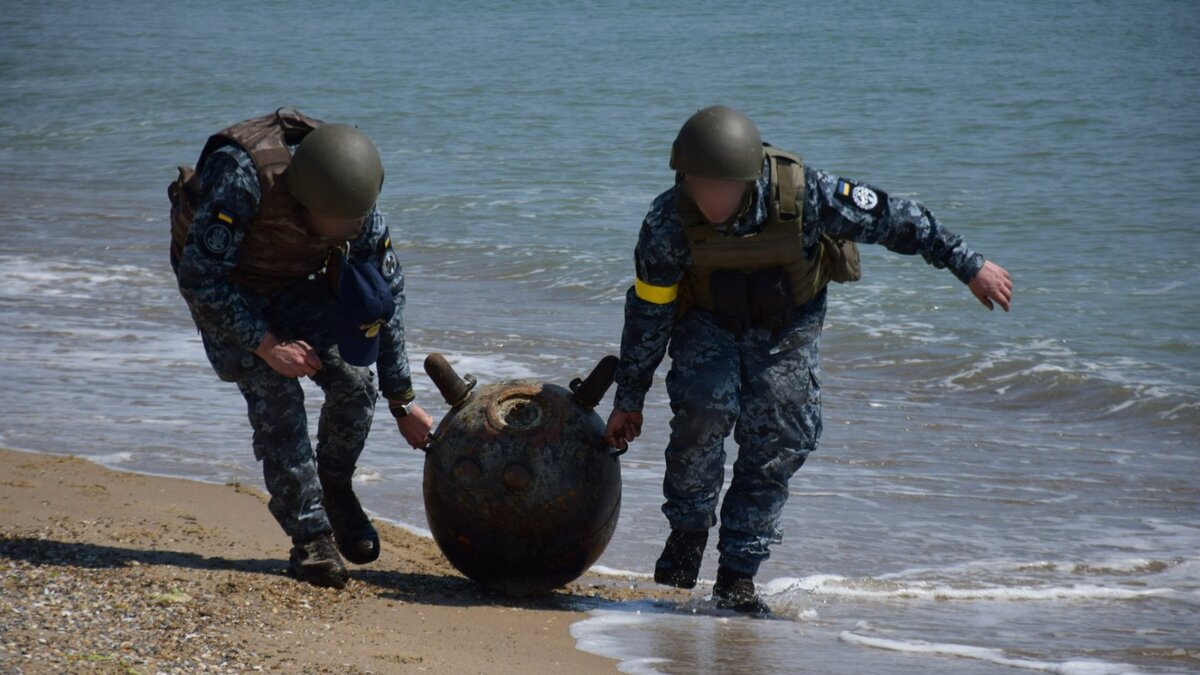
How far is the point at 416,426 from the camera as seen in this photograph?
587 centimetres

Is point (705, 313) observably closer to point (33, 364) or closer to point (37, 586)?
point (37, 586)

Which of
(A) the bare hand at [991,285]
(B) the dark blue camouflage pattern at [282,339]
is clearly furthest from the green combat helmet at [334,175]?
(A) the bare hand at [991,285]

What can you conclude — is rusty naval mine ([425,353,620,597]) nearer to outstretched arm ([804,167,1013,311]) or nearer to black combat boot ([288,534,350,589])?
black combat boot ([288,534,350,589])

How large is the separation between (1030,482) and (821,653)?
3.17 metres

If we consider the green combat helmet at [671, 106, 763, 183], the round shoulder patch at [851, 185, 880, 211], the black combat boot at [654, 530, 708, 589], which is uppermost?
the green combat helmet at [671, 106, 763, 183]

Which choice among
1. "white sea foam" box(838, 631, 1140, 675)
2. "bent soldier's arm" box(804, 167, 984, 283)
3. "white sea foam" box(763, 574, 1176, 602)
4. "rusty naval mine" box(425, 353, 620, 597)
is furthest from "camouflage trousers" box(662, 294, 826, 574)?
"white sea foam" box(838, 631, 1140, 675)

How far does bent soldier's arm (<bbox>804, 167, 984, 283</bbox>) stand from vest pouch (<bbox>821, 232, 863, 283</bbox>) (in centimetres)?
10

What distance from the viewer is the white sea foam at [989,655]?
5.03m

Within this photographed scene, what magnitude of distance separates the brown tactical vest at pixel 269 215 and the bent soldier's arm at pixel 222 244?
5cm

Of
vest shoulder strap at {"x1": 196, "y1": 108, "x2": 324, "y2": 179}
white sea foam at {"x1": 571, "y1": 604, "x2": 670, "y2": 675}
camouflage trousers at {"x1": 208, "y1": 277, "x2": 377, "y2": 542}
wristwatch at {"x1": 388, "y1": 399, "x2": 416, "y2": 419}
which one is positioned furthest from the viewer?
wristwatch at {"x1": 388, "y1": 399, "x2": 416, "y2": 419}

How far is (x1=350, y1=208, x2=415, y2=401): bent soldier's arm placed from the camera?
553 centimetres

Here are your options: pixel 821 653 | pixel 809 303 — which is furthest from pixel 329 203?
pixel 821 653

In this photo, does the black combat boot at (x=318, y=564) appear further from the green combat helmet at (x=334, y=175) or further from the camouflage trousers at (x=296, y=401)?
the green combat helmet at (x=334, y=175)

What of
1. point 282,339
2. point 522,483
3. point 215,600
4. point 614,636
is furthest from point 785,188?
point 215,600
